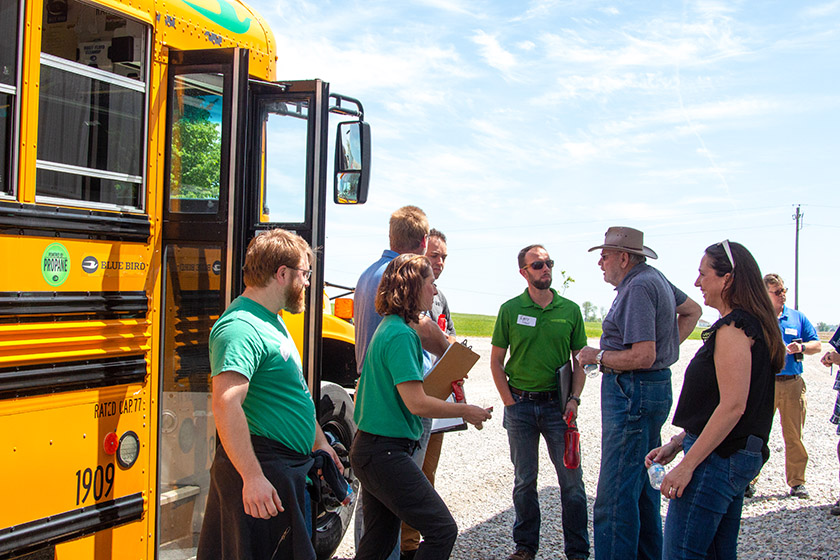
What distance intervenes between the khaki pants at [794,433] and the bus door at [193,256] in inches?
210

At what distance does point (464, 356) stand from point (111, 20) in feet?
7.24

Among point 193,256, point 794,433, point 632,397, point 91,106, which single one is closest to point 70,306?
point 193,256

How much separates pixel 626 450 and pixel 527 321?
1.21 metres

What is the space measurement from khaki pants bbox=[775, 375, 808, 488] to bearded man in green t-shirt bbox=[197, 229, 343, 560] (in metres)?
5.38

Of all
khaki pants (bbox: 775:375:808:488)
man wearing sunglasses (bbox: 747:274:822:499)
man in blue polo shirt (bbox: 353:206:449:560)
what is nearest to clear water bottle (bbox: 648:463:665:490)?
man in blue polo shirt (bbox: 353:206:449:560)

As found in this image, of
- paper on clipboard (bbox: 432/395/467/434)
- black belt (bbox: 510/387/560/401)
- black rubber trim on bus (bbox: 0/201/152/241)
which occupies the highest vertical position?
black rubber trim on bus (bbox: 0/201/152/241)

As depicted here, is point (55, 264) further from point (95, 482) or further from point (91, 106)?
point (95, 482)

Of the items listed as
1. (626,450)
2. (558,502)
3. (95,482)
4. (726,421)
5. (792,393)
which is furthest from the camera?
(792,393)

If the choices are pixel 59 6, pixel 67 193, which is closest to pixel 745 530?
pixel 67 193

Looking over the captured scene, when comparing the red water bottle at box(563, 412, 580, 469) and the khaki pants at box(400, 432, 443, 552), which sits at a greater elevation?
the red water bottle at box(563, 412, 580, 469)

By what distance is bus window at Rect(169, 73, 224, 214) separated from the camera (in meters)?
3.59

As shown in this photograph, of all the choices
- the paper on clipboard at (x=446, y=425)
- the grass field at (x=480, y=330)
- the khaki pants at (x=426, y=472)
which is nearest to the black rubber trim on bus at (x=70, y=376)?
the paper on clipboard at (x=446, y=425)

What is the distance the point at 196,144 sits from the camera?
3.71 meters

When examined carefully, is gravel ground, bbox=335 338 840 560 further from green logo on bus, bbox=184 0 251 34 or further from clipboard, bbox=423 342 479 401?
green logo on bus, bbox=184 0 251 34
